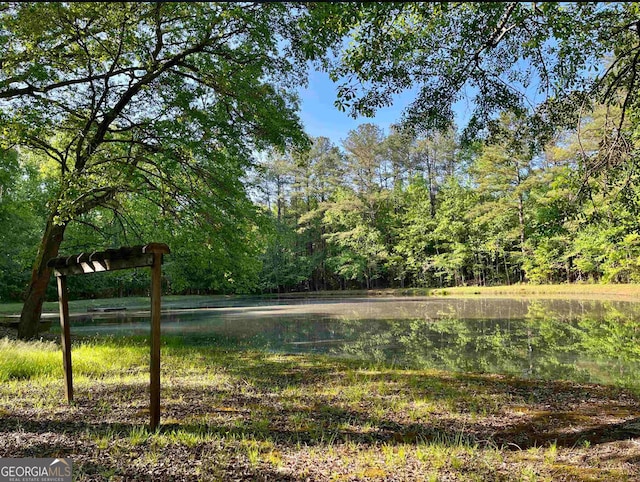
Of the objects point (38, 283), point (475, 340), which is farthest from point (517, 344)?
point (38, 283)

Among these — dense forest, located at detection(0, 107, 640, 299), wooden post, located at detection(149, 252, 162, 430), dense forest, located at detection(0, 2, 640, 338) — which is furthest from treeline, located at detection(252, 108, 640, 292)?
wooden post, located at detection(149, 252, 162, 430)

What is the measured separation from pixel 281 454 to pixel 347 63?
4.18m

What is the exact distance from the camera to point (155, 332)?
12.3 ft

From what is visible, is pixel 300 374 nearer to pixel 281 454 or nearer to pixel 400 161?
pixel 281 454

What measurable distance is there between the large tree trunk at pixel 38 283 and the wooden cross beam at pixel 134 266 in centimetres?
560

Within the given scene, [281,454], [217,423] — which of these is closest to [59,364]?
[217,423]

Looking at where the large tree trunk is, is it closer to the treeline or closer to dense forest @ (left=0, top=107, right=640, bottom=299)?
dense forest @ (left=0, top=107, right=640, bottom=299)

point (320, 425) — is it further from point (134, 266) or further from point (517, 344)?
point (517, 344)

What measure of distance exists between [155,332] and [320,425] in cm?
174

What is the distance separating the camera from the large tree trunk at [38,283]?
9523mm

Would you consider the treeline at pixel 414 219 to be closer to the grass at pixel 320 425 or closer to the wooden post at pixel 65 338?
the grass at pixel 320 425

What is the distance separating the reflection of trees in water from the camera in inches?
278

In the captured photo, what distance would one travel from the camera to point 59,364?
6.53m

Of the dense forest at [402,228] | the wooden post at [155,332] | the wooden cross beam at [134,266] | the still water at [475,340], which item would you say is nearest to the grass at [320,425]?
the wooden post at [155,332]
